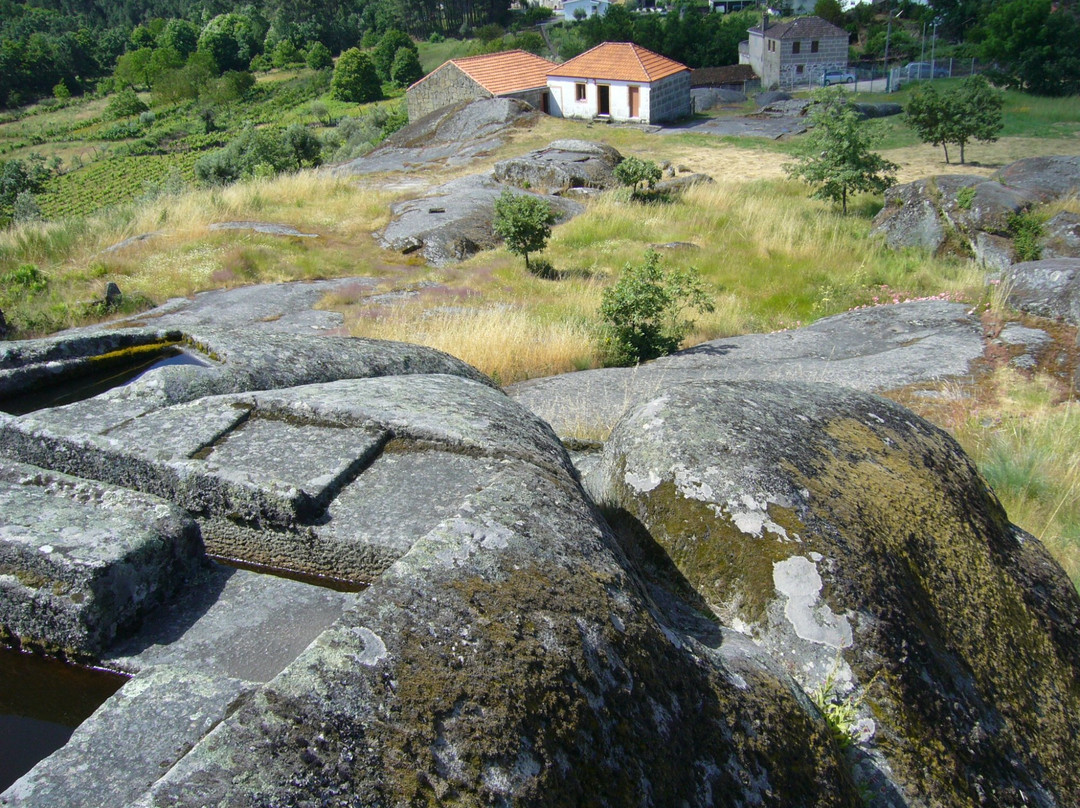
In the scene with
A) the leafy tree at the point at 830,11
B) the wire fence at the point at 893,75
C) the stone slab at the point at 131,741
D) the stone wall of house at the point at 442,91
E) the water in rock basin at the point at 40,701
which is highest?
the leafy tree at the point at 830,11

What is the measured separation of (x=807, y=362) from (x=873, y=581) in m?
5.69

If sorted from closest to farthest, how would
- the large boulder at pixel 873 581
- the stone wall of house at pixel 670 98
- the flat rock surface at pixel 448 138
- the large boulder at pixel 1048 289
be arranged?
1. the large boulder at pixel 873 581
2. the large boulder at pixel 1048 289
3. the flat rock surface at pixel 448 138
4. the stone wall of house at pixel 670 98

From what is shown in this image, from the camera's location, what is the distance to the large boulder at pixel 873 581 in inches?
102

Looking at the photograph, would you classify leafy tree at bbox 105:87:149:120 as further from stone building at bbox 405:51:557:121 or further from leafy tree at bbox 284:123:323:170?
leafy tree at bbox 284:123:323:170

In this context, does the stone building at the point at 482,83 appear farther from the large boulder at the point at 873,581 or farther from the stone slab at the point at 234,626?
the stone slab at the point at 234,626

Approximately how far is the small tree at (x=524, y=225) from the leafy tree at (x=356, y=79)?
64.9 m

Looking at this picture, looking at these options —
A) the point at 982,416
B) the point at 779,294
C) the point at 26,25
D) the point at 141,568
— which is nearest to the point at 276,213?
the point at 779,294

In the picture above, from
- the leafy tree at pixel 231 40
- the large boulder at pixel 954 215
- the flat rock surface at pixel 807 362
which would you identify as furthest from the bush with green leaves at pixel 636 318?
the leafy tree at pixel 231 40

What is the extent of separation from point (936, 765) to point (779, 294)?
13101 millimetres

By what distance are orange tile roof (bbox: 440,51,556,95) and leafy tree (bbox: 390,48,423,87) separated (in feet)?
128

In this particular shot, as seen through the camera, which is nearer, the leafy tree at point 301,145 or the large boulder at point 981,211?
the large boulder at point 981,211

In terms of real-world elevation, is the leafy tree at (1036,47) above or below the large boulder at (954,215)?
above

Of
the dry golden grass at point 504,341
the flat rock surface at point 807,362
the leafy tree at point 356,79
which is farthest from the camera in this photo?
the leafy tree at point 356,79

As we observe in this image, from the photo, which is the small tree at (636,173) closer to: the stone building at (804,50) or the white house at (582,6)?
the stone building at (804,50)
